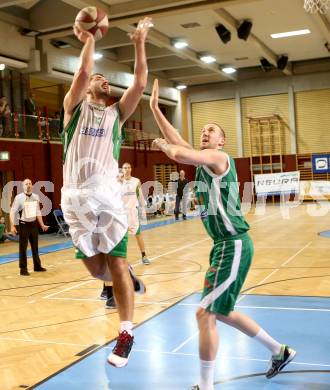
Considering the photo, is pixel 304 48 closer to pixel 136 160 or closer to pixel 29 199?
pixel 136 160

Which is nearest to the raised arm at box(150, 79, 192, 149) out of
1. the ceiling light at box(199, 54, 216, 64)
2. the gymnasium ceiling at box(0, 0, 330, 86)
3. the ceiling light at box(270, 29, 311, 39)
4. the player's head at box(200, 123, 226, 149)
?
the player's head at box(200, 123, 226, 149)

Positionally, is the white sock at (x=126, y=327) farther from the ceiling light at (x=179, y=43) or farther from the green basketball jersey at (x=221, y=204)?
the ceiling light at (x=179, y=43)

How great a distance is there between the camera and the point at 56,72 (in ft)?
63.2

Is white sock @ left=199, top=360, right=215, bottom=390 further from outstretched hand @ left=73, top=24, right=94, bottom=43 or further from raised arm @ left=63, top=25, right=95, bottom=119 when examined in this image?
outstretched hand @ left=73, top=24, right=94, bottom=43

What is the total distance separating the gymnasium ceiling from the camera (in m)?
15.8

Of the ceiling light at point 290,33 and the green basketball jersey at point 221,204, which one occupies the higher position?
the ceiling light at point 290,33

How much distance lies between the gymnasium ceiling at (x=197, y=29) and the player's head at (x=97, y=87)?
1190 centimetres

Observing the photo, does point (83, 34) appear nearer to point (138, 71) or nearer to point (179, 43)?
point (138, 71)

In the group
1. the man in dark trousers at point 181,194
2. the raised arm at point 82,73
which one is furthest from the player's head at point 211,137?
the man in dark trousers at point 181,194

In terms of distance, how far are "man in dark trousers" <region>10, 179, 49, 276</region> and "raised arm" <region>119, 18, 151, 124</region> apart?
21.9ft

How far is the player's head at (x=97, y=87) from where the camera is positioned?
377 cm

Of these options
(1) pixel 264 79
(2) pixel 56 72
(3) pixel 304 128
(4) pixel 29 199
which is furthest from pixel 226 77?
(4) pixel 29 199

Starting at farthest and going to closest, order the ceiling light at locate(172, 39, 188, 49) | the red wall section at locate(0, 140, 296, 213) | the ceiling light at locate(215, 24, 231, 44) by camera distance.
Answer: the ceiling light at locate(172, 39, 188, 49) → the ceiling light at locate(215, 24, 231, 44) → the red wall section at locate(0, 140, 296, 213)

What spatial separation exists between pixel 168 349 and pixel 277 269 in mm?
4699
